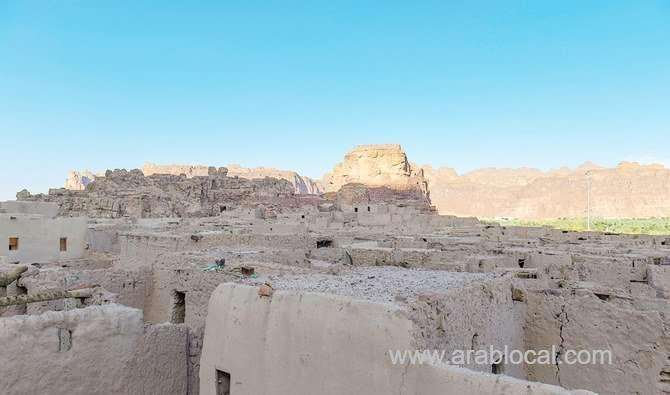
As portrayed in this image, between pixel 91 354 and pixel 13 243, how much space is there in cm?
1178

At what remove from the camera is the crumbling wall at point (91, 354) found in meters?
5.10

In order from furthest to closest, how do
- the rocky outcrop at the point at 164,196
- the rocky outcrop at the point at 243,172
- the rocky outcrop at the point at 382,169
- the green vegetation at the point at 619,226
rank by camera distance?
the rocky outcrop at the point at 243,172, the rocky outcrop at the point at 382,169, the green vegetation at the point at 619,226, the rocky outcrop at the point at 164,196

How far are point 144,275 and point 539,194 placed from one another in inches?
4947

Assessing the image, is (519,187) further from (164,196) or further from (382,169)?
(164,196)

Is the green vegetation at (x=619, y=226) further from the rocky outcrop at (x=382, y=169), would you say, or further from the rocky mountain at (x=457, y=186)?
the rocky outcrop at (x=382, y=169)

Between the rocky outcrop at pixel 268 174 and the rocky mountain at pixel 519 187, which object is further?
the rocky outcrop at pixel 268 174

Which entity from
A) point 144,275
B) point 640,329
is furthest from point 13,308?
point 640,329

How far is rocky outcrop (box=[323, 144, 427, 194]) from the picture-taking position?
66.9 meters

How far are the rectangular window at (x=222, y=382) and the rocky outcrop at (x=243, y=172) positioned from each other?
316ft

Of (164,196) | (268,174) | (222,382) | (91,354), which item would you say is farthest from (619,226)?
(268,174)

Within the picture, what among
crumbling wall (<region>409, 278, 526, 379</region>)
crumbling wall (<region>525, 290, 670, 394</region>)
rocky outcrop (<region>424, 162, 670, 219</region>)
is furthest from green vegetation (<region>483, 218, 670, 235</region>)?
crumbling wall (<region>409, 278, 526, 379</region>)

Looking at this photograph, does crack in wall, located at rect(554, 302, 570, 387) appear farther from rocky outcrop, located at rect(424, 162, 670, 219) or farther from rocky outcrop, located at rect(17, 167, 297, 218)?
rocky outcrop, located at rect(424, 162, 670, 219)

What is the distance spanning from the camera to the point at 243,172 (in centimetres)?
12338

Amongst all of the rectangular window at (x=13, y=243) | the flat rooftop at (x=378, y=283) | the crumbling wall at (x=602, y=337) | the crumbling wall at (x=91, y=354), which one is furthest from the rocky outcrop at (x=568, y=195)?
the crumbling wall at (x=91, y=354)
